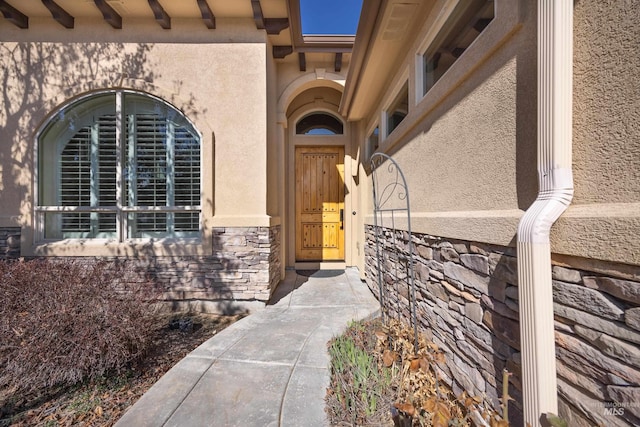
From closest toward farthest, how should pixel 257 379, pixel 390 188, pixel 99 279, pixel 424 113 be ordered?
1. pixel 257 379
2. pixel 424 113
3. pixel 99 279
4. pixel 390 188

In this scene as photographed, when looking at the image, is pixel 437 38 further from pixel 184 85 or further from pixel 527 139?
pixel 184 85

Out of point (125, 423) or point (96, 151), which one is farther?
point (96, 151)

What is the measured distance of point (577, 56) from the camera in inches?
46.4

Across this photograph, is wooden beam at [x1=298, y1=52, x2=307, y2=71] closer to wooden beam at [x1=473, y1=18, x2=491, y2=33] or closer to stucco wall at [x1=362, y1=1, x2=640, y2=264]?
stucco wall at [x1=362, y1=1, x2=640, y2=264]

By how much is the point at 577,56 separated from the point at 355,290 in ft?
12.8

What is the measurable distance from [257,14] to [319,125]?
2.66 meters

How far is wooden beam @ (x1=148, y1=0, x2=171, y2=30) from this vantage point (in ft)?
12.3

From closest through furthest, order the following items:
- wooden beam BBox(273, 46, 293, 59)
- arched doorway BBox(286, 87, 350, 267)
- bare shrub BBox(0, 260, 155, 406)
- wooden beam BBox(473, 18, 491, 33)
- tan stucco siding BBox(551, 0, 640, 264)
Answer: tan stucco siding BBox(551, 0, 640, 264), wooden beam BBox(473, 18, 491, 33), bare shrub BBox(0, 260, 155, 406), wooden beam BBox(273, 46, 293, 59), arched doorway BBox(286, 87, 350, 267)

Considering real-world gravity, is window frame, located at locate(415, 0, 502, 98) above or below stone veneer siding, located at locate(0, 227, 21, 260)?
above

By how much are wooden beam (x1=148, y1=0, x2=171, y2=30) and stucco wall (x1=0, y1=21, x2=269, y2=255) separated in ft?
0.50

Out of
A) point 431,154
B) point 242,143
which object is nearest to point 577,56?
point 431,154

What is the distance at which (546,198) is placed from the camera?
1.21 meters

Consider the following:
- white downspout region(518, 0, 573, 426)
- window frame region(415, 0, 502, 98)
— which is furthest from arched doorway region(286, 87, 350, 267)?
white downspout region(518, 0, 573, 426)

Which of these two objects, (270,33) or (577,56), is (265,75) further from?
(577,56)
